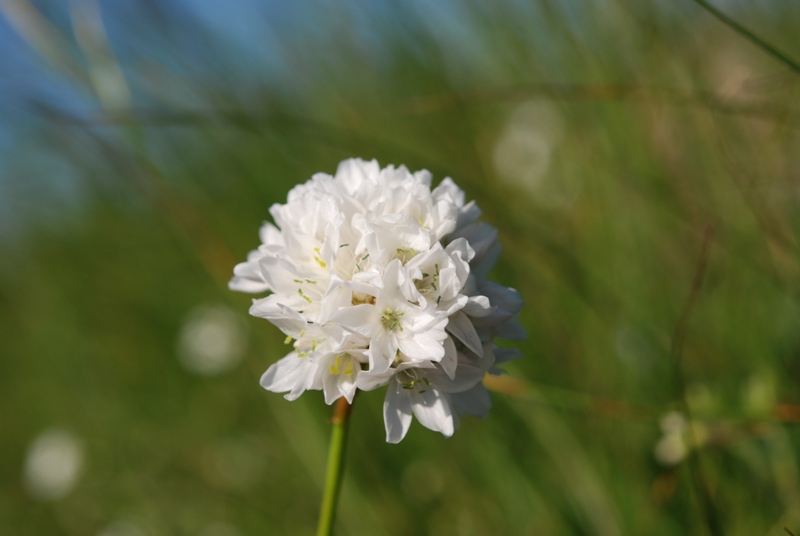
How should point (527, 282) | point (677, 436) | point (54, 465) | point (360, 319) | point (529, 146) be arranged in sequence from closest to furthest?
1. point (360, 319)
2. point (677, 436)
3. point (527, 282)
4. point (54, 465)
5. point (529, 146)

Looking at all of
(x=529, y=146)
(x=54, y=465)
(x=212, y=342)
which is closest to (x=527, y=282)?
(x=529, y=146)

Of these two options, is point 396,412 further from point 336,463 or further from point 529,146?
point 529,146

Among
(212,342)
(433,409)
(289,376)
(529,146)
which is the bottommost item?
(529,146)

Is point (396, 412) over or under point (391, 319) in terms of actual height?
under

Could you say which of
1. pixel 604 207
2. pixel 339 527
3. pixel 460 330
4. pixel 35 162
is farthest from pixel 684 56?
pixel 35 162

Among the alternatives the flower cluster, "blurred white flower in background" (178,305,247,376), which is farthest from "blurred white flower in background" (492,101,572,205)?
the flower cluster

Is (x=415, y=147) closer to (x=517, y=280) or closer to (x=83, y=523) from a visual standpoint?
(x=517, y=280)
